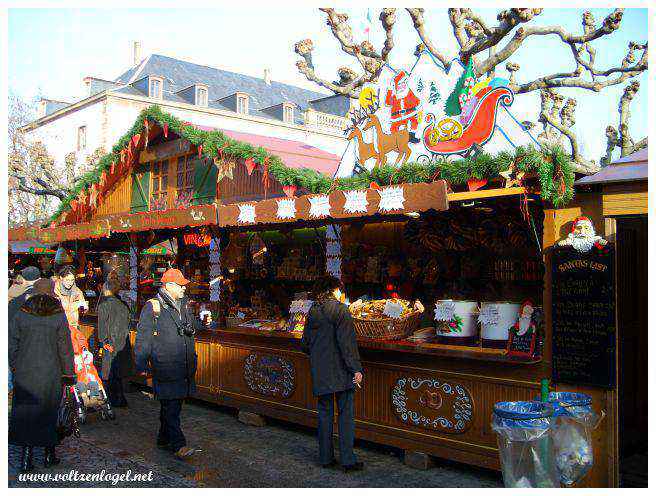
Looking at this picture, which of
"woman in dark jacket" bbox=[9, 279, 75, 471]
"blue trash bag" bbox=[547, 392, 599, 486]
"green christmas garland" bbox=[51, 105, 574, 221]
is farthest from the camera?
"woman in dark jacket" bbox=[9, 279, 75, 471]

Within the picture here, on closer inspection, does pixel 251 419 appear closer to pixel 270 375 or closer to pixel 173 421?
pixel 270 375

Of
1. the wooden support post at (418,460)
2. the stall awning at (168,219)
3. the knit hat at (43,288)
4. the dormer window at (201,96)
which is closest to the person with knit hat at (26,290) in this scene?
the knit hat at (43,288)

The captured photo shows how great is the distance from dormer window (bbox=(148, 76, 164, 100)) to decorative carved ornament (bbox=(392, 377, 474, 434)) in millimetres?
35468

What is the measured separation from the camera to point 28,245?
14.0m

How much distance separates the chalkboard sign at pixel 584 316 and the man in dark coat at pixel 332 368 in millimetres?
1845

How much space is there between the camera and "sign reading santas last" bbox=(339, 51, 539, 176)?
236 inches

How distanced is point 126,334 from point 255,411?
2.37 metres

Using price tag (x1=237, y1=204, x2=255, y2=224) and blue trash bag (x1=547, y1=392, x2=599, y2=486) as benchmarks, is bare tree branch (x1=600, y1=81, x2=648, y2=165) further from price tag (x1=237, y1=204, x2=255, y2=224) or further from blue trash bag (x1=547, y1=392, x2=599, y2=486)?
blue trash bag (x1=547, y1=392, x2=599, y2=486)

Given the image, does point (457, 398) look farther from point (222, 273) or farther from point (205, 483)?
point (222, 273)

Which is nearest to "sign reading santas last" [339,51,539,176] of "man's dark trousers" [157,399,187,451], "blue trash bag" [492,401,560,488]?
"blue trash bag" [492,401,560,488]

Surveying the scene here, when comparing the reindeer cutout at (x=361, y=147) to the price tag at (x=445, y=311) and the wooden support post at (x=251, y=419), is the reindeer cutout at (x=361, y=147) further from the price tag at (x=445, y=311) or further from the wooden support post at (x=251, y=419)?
the wooden support post at (x=251, y=419)

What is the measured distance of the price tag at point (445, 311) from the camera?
6426 mm

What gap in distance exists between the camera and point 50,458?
6117 millimetres

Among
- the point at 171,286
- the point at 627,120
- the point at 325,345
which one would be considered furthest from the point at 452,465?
the point at 627,120
